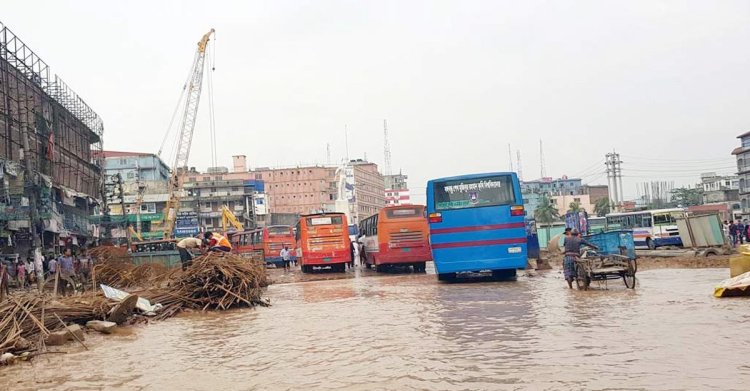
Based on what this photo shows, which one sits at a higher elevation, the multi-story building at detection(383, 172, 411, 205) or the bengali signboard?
the multi-story building at detection(383, 172, 411, 205)

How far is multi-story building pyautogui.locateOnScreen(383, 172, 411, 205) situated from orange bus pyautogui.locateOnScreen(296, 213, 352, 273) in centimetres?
14499

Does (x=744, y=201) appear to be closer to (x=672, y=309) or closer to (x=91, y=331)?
(x=672, y=309)

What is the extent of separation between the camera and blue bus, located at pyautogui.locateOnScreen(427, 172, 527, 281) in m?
18.2

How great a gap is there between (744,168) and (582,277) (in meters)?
60.8

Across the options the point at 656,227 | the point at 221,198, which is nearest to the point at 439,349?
the point at 656,227

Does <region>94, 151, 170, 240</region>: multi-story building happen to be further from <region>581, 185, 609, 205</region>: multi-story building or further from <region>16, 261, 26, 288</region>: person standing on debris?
<region>581, 185, 609, 205</region>: multi-story building

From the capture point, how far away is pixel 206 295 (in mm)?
14789

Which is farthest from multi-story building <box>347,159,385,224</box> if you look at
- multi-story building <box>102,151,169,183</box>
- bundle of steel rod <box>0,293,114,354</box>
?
bundle of steel rod <box>0,293,114,354</box>

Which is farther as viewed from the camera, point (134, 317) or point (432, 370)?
point (134, 317)

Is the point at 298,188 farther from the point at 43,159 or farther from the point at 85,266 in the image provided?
the point at 85,266

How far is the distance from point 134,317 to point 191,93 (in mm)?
59727

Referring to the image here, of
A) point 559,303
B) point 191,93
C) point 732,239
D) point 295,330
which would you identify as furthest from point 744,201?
point 295,330

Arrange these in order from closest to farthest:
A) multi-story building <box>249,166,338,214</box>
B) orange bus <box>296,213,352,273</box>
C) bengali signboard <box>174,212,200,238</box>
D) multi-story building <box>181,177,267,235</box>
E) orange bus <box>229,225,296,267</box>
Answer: orange bus <box>296,213,352,273</box>, orange bus <box>229,225,296,267</box>, bengali signboard <box>174,212,200,238</box>, multi-story building <box>181,177,267,235</box>, multi-story building <box>249,166,338,214</box>

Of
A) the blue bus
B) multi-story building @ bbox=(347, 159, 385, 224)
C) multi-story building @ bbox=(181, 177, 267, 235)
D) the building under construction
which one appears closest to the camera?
the blue bus
